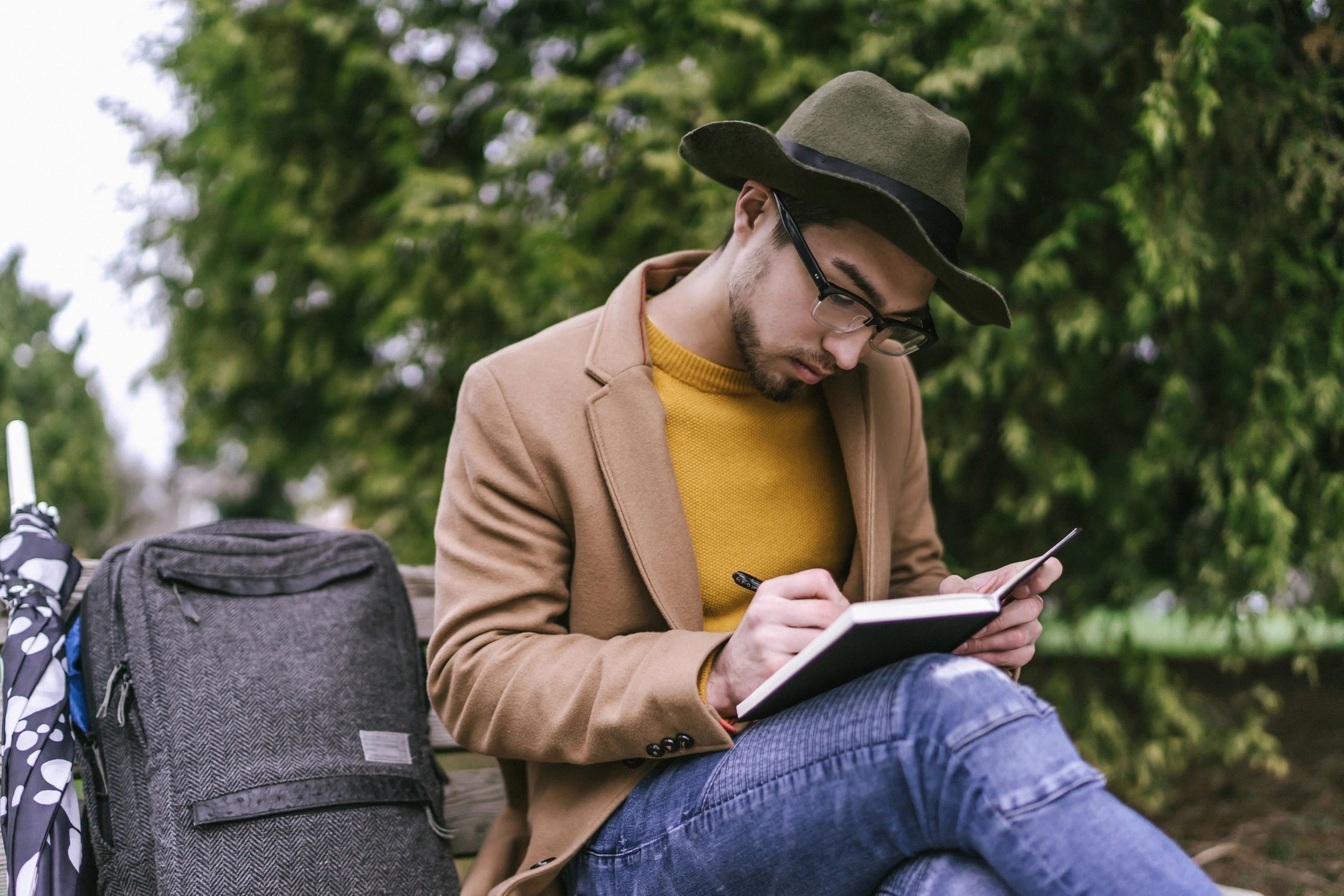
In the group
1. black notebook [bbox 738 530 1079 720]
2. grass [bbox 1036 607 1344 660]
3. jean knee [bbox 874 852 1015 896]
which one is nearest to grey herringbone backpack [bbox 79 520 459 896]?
black notebook [bbox 738 530 1079 720]

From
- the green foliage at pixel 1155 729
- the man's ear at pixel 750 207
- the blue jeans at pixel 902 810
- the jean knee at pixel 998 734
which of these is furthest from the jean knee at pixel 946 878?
the green foliage at pixel 1155 729

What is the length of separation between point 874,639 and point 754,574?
2.05 ft

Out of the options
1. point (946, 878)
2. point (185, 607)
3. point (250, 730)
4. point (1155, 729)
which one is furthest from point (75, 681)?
point (1155, 729)

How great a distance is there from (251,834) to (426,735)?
1.29 feet

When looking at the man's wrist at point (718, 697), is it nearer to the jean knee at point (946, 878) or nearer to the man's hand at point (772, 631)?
the man's hand at point (772, 631)

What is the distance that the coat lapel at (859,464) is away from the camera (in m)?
2.00

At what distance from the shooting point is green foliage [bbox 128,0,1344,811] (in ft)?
8.79

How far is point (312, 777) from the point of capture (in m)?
1.69

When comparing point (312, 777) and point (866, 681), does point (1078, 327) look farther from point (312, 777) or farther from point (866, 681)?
point (312, 777)

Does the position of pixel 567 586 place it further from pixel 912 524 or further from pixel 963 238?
pixel 963 238

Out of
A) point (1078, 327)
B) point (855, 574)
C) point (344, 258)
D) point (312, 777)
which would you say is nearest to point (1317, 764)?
point (1078, 327)

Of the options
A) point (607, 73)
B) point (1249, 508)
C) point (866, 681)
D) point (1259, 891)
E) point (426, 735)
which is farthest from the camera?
point (607, 73)

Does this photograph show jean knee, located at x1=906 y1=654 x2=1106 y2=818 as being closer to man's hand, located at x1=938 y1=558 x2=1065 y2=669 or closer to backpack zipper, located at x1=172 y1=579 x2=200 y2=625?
man's hand, located at x1=938 y1=558 x2=1065 y2=669

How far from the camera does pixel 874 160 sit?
173 centimetres
